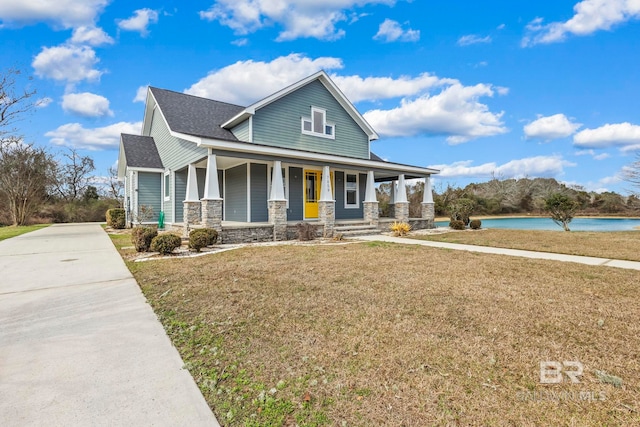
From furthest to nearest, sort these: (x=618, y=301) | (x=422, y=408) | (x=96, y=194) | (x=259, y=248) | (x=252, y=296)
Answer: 1. (x=96, y=194)
2. (x=259, y=248)
3. (x=252, y=296)
4. (x=618, y=301)
5. (x=422, y=408)

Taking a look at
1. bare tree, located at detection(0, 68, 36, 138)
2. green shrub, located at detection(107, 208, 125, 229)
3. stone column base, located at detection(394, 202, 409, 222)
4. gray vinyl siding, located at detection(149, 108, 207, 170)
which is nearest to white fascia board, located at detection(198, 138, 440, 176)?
gray vinyl siding, located at detection(149, 108, 207, 170)

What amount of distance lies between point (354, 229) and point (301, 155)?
3997 mm

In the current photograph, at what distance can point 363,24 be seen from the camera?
15.6 meters

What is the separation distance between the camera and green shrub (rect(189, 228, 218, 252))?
8.93 meters

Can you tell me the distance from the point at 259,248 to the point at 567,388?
795cm

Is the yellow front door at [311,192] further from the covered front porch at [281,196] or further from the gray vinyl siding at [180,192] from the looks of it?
the gray vinyl siding at [180,192]

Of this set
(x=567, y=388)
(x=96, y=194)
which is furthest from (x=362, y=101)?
(x=96, y=194)

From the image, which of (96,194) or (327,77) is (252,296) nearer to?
(327,77)

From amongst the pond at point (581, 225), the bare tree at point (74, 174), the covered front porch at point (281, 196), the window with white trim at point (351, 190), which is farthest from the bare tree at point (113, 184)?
the pond at point (581, 225)

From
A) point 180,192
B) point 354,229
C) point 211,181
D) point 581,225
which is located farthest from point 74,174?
point 581,225

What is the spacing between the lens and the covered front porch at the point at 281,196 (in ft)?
35.9

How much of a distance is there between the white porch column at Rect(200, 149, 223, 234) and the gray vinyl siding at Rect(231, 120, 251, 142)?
138 inches

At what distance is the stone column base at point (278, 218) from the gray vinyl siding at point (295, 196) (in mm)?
2233

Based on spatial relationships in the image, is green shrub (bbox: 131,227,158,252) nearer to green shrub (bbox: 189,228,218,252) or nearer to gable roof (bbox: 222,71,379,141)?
green shrub (bbox: 189,228,218,252)
